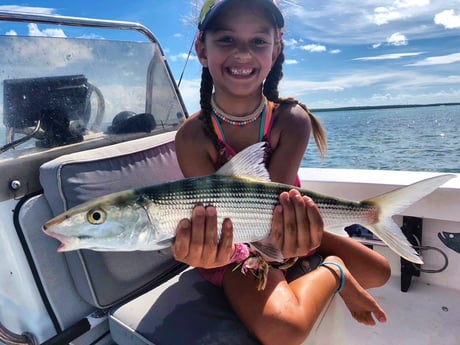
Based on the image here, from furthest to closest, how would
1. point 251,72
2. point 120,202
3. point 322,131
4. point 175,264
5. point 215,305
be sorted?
point 322,131 → point 175,264 → point 251,72 → point 215,305 → point 120,202

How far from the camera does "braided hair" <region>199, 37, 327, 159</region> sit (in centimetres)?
217

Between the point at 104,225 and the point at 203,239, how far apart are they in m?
0.41

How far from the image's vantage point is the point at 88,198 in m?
1.86

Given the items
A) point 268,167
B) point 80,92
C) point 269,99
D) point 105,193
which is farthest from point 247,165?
point 80,92

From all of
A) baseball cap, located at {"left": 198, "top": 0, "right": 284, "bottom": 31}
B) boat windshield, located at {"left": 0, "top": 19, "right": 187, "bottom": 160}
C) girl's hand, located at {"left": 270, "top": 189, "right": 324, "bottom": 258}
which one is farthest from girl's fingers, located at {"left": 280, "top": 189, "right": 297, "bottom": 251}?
boat windshield, located at {"left": 0, "top": 19, "right": 187, "bottom": 160}

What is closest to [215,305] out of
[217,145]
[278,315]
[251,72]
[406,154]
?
[278,315]

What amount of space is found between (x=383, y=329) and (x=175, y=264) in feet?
5.26

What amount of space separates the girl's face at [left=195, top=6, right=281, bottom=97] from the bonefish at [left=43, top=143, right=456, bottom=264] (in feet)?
2.36

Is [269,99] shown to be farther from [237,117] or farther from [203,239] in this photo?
[203,239]

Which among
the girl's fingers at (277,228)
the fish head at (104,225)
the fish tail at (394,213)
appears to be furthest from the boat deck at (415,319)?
the fish head at (104,225)

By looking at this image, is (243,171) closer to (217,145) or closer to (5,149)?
(217,145)

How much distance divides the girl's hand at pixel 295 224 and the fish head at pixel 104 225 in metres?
0.59

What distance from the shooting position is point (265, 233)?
1.62 m

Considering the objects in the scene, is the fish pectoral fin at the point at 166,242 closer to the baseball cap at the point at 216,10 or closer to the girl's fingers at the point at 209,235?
the girl's fingers at the point at 209,235
